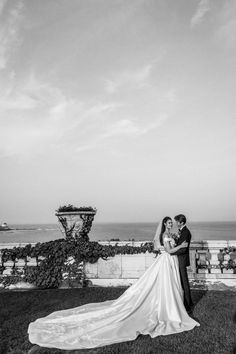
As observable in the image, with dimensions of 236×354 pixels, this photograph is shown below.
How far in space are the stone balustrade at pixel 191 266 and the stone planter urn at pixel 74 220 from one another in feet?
4.01

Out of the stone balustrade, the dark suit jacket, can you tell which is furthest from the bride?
the stone balustrade

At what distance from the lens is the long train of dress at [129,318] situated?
507cm

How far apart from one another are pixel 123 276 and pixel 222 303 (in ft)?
10.6

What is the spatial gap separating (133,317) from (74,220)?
16.7 feet

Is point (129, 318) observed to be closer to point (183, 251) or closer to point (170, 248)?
point (170, 248)

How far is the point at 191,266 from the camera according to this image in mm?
9125

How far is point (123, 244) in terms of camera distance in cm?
1013

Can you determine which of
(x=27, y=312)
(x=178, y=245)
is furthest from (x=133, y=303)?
(x=27, y=312)

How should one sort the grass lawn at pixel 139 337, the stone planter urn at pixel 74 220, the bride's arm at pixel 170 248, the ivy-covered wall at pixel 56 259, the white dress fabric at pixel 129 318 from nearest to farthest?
the grass lawn at pixel 139 337 < the white dress fabric at pixel 129 318 < the bride's arm at pixel 170 248 < the ivy-covered wall at pixel 56 259 < the stone planter urn at pixel 74 220

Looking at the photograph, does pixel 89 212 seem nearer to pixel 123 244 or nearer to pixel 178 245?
pixel 123 244

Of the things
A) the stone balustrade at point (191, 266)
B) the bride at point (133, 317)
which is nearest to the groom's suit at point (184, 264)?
the bride at point (133, 317)

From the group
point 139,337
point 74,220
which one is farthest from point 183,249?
point 74,220

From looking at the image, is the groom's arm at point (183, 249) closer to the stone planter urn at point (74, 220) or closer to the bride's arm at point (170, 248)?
the bride's arm at point (170, 248)

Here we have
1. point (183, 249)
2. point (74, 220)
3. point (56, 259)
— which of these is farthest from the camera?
point (74, 220)
